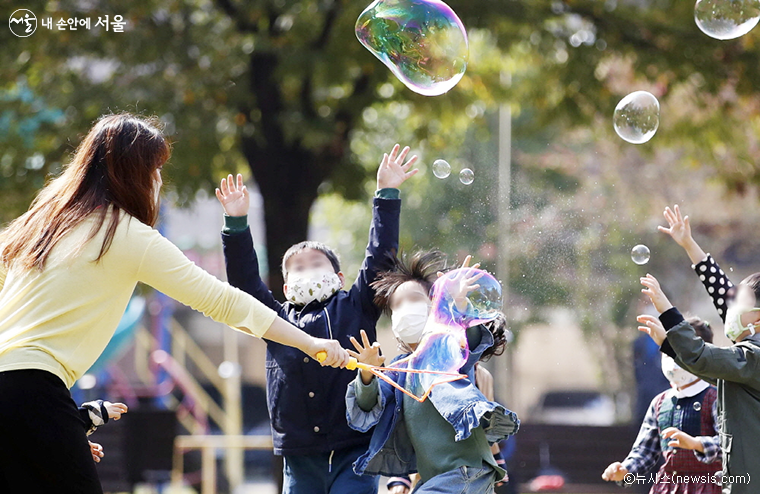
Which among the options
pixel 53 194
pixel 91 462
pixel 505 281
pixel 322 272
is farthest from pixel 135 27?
pixel 505 281

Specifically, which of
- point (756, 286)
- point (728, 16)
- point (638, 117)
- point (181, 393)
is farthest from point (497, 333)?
point (181, 393)

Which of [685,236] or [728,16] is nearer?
[685,236]

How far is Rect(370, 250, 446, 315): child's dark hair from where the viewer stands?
3750mm

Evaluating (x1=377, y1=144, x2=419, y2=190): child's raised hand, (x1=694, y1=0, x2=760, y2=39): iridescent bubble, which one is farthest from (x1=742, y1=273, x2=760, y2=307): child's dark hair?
(x1=694, y1=0, x2=760, y2=39): iridescent bubble

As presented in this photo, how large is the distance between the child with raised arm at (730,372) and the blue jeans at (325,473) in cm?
126

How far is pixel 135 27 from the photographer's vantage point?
704cm

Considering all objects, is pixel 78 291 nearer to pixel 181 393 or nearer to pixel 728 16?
pixel 728 16

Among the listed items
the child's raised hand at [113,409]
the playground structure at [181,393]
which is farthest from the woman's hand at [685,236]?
the playground structure at [181,393]

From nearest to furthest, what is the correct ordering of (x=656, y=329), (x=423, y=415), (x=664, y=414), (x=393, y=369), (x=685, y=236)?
(x=393, y=369) < (x=423, y=415) < (x=656, y=329) < (x=685, y=236) < (x=664, y=414)

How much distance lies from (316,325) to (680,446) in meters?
1.61

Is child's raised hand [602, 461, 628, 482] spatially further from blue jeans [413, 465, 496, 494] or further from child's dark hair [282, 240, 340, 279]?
child's dark hair [282, 240, 340, 279]

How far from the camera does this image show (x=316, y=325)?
3.77 meters

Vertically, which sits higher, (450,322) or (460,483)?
(450,322)

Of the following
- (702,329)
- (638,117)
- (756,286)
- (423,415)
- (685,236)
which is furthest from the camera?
(638,117)
